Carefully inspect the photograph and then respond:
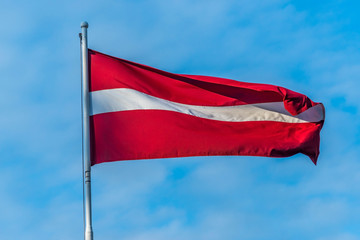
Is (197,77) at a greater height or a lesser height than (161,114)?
greater

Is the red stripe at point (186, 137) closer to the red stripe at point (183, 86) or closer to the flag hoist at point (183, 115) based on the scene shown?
the flag hoist at point (183, 115)

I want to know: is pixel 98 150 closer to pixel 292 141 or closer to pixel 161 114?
pixel 161 114

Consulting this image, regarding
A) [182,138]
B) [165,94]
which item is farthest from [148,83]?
[182,138]

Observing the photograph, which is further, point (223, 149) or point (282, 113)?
point (282, 113)

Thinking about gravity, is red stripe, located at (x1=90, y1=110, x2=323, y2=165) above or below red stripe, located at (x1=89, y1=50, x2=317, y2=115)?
below

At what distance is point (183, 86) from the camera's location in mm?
17266

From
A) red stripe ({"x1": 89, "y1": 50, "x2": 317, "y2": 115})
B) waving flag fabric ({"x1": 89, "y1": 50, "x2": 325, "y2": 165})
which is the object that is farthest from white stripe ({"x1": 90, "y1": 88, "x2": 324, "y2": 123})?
red stripe ({"x1": 89, "y1": 50, "x2": 317, "y2": 115})

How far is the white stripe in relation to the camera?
1633cm

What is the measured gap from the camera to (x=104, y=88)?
649 inches

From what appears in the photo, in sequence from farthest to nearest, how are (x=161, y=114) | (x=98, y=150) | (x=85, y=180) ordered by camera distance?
(x=161, y=114), (x=98, y=150), (x=85, y=180)

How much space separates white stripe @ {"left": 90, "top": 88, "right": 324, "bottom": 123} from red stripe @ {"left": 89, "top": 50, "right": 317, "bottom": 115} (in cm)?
13

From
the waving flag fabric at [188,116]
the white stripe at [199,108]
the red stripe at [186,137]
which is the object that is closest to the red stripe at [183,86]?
the waving flag fabric at [188,116]

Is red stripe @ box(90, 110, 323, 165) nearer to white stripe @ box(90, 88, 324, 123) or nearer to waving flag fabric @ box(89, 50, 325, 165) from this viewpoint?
waving flag fabric @ box(89, 50, 325, 165)

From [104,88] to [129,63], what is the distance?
3.17 feet
